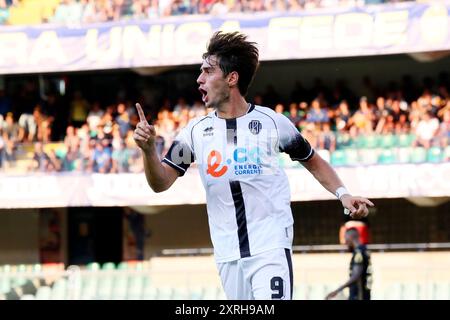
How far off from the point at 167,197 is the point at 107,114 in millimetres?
2381

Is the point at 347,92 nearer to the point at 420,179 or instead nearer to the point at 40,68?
the point at 420,179

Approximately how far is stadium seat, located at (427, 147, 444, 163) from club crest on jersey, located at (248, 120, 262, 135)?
50.4 feet

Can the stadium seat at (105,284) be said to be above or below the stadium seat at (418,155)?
below

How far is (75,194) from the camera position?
24.2 meters

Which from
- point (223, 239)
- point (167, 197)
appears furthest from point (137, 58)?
point (223, 239)

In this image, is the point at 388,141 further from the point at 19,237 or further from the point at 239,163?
the point at 239,163

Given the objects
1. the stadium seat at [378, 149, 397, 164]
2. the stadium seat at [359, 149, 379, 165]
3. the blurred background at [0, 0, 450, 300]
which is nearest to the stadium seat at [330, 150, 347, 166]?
the blurred background at [0, 0, 450, 300]

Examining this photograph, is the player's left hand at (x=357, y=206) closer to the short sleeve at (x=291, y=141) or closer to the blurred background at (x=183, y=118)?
the short sleeve at (x=291, y=141)

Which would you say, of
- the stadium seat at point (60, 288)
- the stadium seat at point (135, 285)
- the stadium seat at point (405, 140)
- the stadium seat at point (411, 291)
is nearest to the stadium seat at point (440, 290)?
the stadium seat at point (411, 291)

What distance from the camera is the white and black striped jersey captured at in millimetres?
6820

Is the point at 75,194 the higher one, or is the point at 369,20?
the point at 369,20

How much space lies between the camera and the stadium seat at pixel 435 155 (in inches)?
859

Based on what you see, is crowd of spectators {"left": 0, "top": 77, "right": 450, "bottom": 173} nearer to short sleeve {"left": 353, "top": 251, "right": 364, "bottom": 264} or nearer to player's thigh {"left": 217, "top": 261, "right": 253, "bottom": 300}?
short sleeve {"left": 353, "top": 251, "right": 364, "bottom": 264}

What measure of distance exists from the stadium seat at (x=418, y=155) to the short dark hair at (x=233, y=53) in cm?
1543
